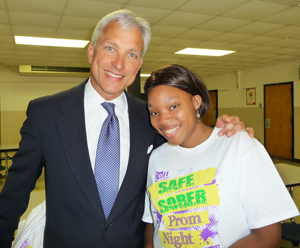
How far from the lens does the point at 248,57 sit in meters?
7.53

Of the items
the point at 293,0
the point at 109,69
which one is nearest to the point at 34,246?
the point at 109,69

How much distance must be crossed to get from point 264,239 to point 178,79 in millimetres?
785

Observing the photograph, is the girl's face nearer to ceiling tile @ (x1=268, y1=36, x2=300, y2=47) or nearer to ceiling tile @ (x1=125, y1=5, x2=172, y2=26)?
ceiling tile @ (x1=125, y1=5, x2=172, y2=26)

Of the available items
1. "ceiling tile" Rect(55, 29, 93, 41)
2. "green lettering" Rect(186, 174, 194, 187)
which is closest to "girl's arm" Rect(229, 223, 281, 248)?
"green lettering" Rect(186, 174, 194, 187)

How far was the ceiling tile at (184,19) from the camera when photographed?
407cm

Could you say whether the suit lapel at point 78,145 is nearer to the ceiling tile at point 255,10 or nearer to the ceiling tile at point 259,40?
the ceiling tile at point 255,10

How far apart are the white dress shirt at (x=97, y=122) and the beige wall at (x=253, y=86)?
792 cm

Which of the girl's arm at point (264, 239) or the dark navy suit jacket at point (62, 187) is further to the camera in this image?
the dark navy suit jacket at point (62, 187)

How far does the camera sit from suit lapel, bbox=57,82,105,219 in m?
1.19

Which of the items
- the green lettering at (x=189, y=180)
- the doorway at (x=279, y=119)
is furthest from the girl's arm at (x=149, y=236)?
the doorway at (x=279, y=119)

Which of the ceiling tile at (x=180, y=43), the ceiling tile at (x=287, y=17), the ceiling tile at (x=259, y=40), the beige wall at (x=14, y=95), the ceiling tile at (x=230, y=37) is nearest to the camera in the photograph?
the ceiling tile at (x=287, y=17)

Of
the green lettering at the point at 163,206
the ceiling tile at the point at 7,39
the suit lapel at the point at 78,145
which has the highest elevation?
the ceiling tile at the point at 7,39

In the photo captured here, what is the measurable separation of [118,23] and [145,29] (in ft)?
0.52

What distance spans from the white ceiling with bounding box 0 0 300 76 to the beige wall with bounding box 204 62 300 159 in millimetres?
1216
